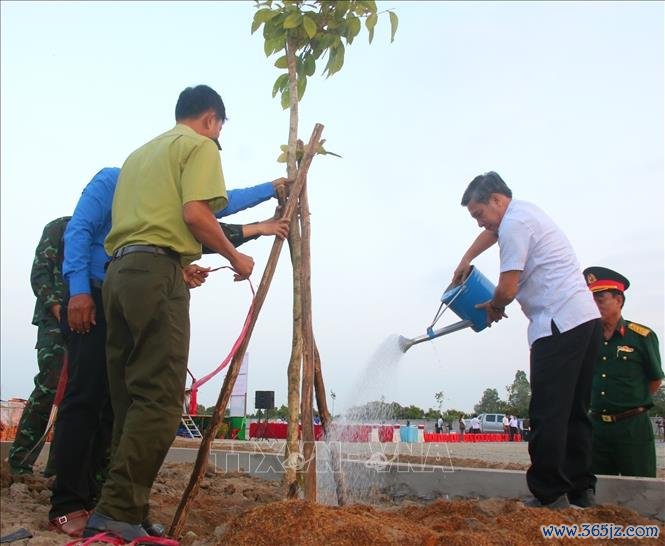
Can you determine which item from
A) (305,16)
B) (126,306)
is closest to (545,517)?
(126,306)

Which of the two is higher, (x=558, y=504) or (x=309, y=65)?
(x=309, y=65)

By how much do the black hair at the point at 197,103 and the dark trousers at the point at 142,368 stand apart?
2.62 ft

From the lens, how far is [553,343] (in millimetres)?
3238

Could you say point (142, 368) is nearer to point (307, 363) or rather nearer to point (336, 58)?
point (307, 363)

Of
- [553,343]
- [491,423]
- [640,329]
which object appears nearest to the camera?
[553,343]

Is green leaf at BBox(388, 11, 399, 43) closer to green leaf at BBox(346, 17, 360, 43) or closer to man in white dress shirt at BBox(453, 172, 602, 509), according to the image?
green leaf at BBox(346, 17, 360, 43)

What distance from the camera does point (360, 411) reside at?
4055 millimetres

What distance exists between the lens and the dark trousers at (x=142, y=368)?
2.40 meters

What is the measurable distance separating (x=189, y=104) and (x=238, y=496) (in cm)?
259

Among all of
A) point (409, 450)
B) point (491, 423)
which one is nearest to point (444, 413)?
point (491, 423)

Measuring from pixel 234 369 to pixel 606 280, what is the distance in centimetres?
263

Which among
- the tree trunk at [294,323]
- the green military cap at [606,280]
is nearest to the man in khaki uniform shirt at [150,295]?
the tree trunk at [294,323]

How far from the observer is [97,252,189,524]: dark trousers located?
7.86 ft

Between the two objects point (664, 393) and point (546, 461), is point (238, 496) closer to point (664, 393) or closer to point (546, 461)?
point (546, 461)
